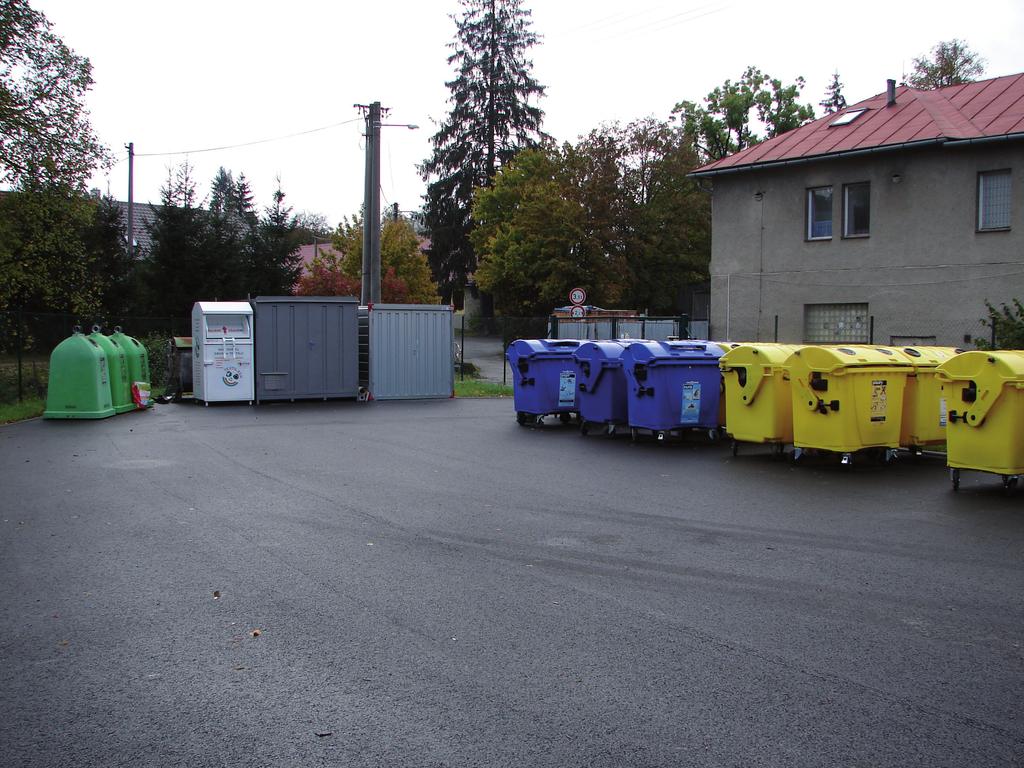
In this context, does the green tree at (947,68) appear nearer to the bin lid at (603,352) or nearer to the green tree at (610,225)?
the green tree at (610,225)

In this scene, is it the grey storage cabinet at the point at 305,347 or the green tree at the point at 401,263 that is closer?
the grey storage cabinet at the point at 305,347

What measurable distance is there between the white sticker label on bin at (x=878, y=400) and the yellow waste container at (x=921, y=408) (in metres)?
0.50

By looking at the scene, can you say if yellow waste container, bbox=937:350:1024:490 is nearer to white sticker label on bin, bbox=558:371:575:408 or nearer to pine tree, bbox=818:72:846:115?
white sticker label on bin, bbox=558:371:575:408

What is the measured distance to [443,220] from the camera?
188 feet

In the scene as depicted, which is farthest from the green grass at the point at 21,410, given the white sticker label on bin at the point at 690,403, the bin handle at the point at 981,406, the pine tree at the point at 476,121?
the pine tree at the point at 476,121

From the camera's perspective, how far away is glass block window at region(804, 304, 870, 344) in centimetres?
2622

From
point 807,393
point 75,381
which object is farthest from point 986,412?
point 75,381

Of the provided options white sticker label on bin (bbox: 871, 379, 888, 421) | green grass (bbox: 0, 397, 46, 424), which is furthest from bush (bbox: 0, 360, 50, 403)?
white sticker label on bin (bbox: 871, 379, 888, 421)

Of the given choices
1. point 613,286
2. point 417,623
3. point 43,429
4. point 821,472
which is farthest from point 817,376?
point 613,286

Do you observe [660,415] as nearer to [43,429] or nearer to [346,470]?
[346,470]

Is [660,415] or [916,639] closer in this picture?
[916,639]

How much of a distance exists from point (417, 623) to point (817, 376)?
7656mm

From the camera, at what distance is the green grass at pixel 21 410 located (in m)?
17.4

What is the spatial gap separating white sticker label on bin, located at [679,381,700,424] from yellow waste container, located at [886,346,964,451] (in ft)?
9.30
